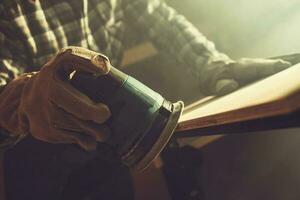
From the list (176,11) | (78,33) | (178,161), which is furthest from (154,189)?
(176,11)

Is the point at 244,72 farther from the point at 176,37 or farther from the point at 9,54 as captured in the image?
the point at 9,54

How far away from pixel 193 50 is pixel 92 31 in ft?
1.45

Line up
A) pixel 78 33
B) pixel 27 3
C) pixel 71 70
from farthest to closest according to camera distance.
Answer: pixel 78 33 → pixel 27 3 → pixel 71 70

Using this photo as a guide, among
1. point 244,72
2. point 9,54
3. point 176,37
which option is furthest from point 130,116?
point 176,37

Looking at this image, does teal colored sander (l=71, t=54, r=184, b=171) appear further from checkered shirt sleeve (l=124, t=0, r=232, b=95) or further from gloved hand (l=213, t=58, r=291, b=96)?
checkered shirt sleeve (l=124, t=0, r=232, b=95)

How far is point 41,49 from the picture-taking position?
153 centimetres

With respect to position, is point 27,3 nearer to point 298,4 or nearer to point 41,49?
point 41,49

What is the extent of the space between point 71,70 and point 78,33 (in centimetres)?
78

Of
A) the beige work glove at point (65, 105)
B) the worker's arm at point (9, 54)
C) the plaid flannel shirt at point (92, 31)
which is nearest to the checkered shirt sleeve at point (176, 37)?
the plaid flannel shirt at point (92, 31)

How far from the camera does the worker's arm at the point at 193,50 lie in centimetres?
132

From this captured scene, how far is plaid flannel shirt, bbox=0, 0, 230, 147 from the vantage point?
1476 mm

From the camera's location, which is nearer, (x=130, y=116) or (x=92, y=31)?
(x=130, y=116)

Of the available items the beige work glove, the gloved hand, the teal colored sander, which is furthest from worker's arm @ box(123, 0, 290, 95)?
the beige work glove

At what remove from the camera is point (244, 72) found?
1332 mm
